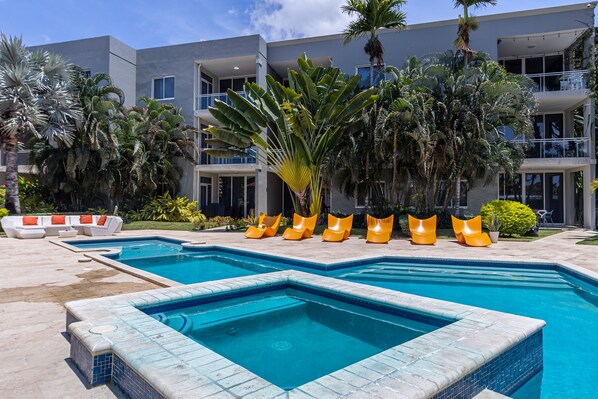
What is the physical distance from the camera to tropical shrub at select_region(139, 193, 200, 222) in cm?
2169

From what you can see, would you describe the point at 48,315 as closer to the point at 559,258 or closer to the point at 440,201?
the point at 559,258

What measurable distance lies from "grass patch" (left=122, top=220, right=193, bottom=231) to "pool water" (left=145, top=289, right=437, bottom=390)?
1388 centimetres

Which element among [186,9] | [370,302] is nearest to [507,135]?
[186,9]

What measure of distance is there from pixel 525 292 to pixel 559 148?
14.0m

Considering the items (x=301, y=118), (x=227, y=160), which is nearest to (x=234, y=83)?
(x=227, y=160)

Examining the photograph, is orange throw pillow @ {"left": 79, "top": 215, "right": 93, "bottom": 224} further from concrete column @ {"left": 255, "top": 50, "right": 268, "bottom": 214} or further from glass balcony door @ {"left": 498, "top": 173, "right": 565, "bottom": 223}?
glass balcony door @ {"left": 498, "top": 173, "right": 565, "bottom": 223}

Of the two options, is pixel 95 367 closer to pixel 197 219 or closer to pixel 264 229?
pixel 264 229

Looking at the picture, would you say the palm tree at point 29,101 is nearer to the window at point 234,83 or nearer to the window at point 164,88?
the window at point 164,88

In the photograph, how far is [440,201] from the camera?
788 inches

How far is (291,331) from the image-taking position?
5434 millimetres

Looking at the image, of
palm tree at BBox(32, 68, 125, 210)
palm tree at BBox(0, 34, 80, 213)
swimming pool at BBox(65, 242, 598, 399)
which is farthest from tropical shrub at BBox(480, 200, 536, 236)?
palm tree at BBox(0, 34, 80, 213)

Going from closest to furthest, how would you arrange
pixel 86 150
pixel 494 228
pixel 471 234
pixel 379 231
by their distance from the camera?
pixel 471 234
pixel 494 228
pixel 379 231
pixel 86 150

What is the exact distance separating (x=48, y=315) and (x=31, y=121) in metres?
16.1

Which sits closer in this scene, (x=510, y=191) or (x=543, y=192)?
(x=543, y=192)
